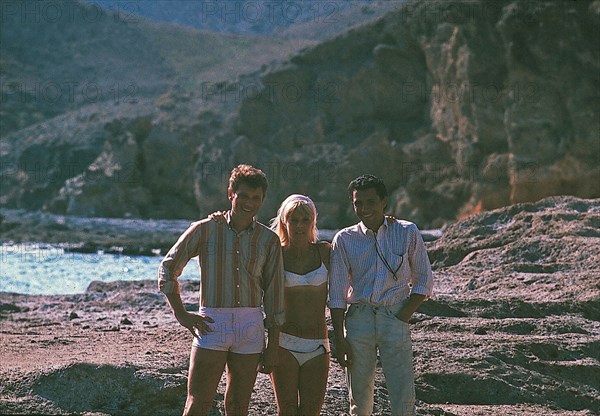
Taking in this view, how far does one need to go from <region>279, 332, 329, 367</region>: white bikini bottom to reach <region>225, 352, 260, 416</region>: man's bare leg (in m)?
0.24

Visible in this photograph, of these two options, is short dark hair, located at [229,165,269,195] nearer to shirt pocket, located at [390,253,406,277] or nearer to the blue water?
shirt pocket, located at [390,253,406,277]

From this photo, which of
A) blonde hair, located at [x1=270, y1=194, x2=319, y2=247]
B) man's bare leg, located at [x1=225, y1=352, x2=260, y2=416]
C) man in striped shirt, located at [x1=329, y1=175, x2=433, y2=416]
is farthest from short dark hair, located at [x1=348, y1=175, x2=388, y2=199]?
man's bare leg, located at [x1=225, y1=352, x2=260, y2=416]

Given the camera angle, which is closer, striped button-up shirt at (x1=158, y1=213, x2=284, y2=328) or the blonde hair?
striped button-up shirt at (x1=158, y1=213, x2=284, y2=328)

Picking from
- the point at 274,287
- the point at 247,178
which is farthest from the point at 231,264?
the point at 247,178

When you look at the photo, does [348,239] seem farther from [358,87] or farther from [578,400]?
[358,87]

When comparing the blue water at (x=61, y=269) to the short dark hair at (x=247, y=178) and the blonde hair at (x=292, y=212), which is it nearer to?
the blonde hair at (x=292, y=212)

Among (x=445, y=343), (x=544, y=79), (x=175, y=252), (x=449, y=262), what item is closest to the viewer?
(x=175, y=252)

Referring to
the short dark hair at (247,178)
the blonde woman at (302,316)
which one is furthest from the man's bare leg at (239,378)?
the short dark hair at (247,178)

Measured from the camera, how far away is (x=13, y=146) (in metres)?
74.9

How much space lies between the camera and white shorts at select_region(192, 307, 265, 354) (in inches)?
190

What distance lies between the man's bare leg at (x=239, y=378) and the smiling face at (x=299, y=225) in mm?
722

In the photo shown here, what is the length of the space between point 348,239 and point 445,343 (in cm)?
308

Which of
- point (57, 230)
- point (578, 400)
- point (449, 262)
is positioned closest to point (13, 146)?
point (57, 230)

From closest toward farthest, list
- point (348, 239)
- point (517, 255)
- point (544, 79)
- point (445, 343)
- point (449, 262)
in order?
1. point (348, 239)
2. point (445, 343)
3. point (517, 255)
4. point (449, 262)
5. point (544, 79)
